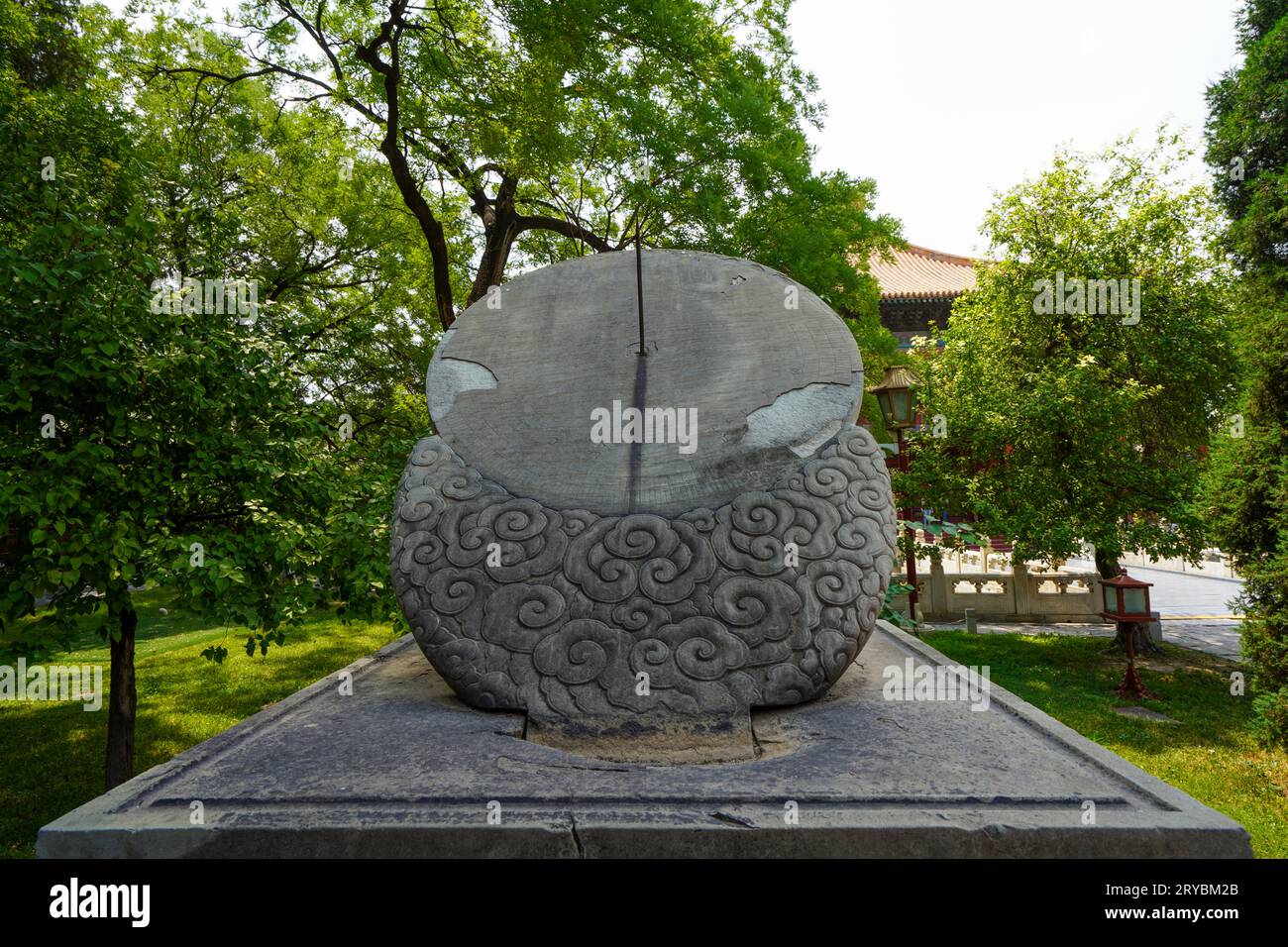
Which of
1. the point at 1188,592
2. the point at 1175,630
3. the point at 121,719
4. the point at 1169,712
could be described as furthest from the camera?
the point at 1188,592

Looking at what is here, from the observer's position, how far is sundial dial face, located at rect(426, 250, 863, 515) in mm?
3023

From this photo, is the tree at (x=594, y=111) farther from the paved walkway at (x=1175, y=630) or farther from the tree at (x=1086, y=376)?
the paved walkway at (x=1175, y=630)

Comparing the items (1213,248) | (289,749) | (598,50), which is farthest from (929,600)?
(289,749)

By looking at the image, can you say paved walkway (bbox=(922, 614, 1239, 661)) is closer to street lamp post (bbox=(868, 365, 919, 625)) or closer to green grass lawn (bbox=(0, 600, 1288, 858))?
green grass lawn (bbox=(0, 600, 1288, 858))

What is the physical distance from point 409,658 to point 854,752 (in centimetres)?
→ 223

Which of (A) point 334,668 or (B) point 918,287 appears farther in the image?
(B) point 918,287

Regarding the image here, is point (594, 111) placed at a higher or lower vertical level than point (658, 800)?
Result: higher

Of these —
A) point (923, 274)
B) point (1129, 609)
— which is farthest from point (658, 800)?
point (923, 274)

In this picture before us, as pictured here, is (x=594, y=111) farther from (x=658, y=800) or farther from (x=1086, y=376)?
(x=658, y=800)

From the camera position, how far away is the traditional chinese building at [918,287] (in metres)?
14.9

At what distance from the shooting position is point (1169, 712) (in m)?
6.38

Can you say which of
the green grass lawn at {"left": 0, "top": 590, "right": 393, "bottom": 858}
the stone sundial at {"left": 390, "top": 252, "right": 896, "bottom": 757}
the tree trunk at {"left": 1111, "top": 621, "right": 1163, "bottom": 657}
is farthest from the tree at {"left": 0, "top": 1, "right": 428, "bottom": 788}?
the tree trunk at {"left": 1111, "top": 621, "right": 1163, "bottom": 657}

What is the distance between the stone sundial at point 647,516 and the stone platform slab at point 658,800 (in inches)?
10.4

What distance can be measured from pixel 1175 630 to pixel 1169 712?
368 centimetres
